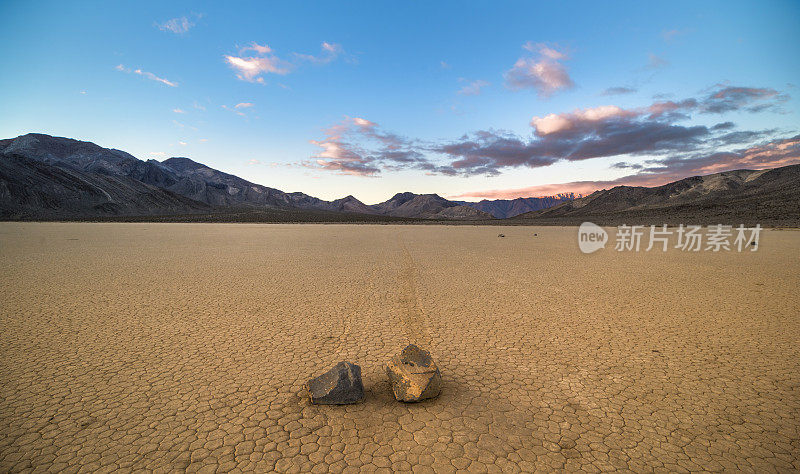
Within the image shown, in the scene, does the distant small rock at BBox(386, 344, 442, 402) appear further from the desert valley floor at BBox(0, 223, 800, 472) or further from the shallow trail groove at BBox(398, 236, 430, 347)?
the shallow trail groove at BBox(398, 236, 430, 347)

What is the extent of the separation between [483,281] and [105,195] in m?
131

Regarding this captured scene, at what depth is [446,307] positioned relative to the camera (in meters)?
7.20

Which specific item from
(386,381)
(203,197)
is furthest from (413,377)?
(203,197)

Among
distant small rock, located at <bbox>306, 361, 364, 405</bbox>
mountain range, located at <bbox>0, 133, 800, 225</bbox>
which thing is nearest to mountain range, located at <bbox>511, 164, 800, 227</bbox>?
mountain range, located at <bbox>0, 133, 800, 225</bbox>

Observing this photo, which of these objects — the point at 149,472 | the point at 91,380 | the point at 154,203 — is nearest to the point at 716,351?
the point at 149,472

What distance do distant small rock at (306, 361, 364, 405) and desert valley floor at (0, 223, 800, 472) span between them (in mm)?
113

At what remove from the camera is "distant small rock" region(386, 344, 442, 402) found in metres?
3.52

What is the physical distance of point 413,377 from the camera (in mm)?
3547

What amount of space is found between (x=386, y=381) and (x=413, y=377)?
0.58 metres

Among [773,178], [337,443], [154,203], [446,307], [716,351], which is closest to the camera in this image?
[337,443]

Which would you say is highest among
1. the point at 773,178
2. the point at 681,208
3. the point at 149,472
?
the point at 773,178

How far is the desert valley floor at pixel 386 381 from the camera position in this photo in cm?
288

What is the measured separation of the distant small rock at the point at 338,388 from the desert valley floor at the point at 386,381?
0.11m

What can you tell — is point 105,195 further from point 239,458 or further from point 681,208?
point 681,208
